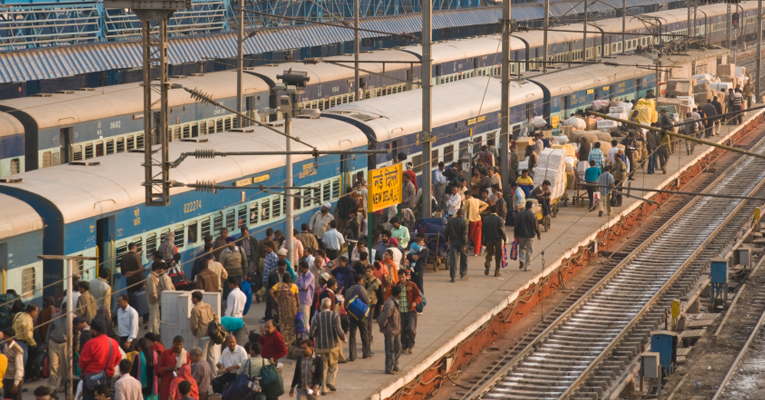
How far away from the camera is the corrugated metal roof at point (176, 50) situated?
34.5 metres

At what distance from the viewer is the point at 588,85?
46594 millimetres

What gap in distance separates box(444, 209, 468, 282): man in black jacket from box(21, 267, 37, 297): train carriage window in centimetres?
817

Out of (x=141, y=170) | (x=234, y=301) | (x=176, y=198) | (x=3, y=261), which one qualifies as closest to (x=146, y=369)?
(x=234, y=301)

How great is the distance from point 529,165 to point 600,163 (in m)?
2.85

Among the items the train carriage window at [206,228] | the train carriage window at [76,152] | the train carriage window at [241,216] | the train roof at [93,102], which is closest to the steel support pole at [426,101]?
the train carriage window at [241,216]

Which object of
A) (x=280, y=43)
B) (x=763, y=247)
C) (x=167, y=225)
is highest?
(x=280, y=43)

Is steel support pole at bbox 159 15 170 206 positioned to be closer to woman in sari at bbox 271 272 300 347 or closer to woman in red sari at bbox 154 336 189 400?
woman in sari at bbox 271 272 300 347

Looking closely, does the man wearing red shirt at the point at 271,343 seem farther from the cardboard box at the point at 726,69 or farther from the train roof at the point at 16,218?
the cardboard box at the point at 726,69

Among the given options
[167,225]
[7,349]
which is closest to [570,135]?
[167,225]

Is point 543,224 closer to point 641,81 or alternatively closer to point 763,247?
point 763,247

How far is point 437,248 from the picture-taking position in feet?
79.0

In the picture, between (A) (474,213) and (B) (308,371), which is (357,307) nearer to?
(B) (308,371)

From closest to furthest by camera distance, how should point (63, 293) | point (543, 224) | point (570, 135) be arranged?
point (63, 293)
point (543, 224)
point (570, 135)

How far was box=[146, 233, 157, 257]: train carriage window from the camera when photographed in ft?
66.1
